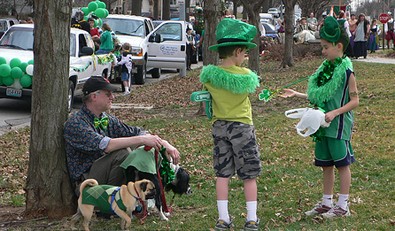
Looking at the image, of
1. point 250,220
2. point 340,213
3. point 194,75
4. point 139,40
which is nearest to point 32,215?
point 250,220

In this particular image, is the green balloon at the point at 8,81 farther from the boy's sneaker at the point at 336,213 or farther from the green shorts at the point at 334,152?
the boy's sneaker at the point at 336,213

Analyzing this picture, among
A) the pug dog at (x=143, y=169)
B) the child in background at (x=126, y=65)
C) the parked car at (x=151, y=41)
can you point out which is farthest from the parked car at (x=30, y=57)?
the pug dog at (x=143, y=169)

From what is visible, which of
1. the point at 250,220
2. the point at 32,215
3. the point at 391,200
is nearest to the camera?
the point at 250,220

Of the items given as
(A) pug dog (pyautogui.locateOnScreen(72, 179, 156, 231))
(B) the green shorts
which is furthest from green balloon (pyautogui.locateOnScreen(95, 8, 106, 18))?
(A) pug dog (pyautogui.locateOnScreen(72, 179, 156, 231))

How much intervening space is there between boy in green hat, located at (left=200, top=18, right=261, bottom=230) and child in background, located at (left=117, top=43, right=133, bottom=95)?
43.2 ft

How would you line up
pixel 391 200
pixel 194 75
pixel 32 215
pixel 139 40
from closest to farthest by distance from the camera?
pixel 32 215 < pixel 391 200 < pixel 139 40 < pixel 194 75

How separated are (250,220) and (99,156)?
4.65 feet

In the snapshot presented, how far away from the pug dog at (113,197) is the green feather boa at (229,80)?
939 mm

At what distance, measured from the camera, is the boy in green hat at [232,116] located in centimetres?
590

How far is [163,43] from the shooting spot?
2364 cm

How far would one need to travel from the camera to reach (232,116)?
232 inches

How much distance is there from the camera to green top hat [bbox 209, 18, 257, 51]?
19.4 ft

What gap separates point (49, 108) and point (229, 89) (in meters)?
1.54

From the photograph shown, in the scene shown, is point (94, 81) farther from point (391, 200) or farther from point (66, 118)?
point (391, 200)
